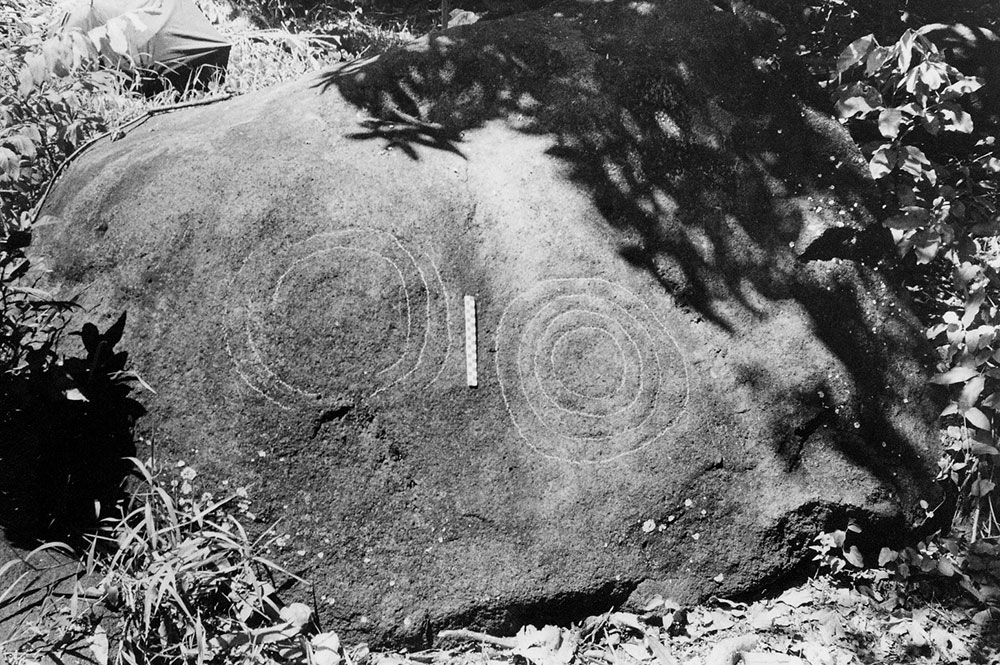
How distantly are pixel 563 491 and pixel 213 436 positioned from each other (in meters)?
1.25

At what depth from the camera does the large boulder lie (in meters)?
2.67

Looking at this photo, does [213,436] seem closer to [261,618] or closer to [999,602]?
[261,618]

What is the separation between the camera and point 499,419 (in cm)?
277

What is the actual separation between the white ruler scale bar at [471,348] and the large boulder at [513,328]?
0.03m

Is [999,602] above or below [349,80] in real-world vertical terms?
below

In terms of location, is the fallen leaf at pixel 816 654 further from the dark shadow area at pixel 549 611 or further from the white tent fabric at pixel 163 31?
the white tent fabric at pixel 163 31

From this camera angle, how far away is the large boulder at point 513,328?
2668mm

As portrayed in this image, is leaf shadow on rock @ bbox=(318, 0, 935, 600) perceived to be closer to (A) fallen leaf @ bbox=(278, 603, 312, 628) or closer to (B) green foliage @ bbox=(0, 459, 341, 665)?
(B) green foliage @ bbox=(0, 459, 341, 665)

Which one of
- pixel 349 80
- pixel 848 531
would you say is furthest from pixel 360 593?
pixel 349 80

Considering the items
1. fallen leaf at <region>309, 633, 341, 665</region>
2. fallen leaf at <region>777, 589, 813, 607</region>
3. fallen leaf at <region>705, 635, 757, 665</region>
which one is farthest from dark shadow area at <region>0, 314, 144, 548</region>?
fallen leaf at <region>777, 589, 813, 607</region>

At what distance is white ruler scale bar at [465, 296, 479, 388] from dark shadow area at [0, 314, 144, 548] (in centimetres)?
116

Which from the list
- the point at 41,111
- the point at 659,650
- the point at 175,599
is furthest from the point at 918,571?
the point at 41,111

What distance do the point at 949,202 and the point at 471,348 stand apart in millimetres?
2210

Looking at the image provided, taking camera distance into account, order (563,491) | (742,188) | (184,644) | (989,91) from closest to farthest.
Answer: (184,644) → (563,491) → (742,188) → (989,91)
